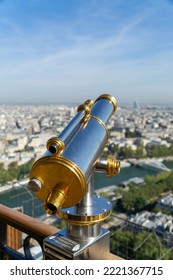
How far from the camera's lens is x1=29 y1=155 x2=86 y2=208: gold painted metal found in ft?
0.93

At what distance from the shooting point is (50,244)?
0.36 metres

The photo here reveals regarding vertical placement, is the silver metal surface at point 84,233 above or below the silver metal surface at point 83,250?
above

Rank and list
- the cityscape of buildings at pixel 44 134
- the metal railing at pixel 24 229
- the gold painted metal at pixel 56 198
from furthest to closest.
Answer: the cityscape of buildings at pixel 44 134 < the metal railing at pixel 24 229 < the gold painted metal at pixel 56 198

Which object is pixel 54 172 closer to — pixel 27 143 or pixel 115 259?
pixel 115 259

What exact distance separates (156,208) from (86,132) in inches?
307

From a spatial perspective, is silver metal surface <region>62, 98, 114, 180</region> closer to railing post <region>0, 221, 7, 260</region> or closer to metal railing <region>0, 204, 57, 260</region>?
metal railing <region>0, 204, 57, 260</region>

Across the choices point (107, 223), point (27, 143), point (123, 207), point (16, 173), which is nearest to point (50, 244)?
point (107, 223)

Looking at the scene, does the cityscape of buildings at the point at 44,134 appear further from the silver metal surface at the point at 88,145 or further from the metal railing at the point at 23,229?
the silver metal surface at the point at 88,145

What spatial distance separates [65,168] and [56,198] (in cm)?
3

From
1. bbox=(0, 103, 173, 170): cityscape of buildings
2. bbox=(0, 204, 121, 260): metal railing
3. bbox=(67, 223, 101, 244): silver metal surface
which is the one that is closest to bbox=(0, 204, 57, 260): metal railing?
bbox=(0, 204, 121, 260): metal railing

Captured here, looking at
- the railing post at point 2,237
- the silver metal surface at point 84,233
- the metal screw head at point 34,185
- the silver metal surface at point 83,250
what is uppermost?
the metal screw head at point 34,185

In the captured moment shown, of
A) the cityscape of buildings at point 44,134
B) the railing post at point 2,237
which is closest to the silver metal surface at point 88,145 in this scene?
the railing post at point 2,237

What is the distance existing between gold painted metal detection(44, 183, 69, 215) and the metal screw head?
1 cm

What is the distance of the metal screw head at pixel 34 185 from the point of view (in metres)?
0.29
